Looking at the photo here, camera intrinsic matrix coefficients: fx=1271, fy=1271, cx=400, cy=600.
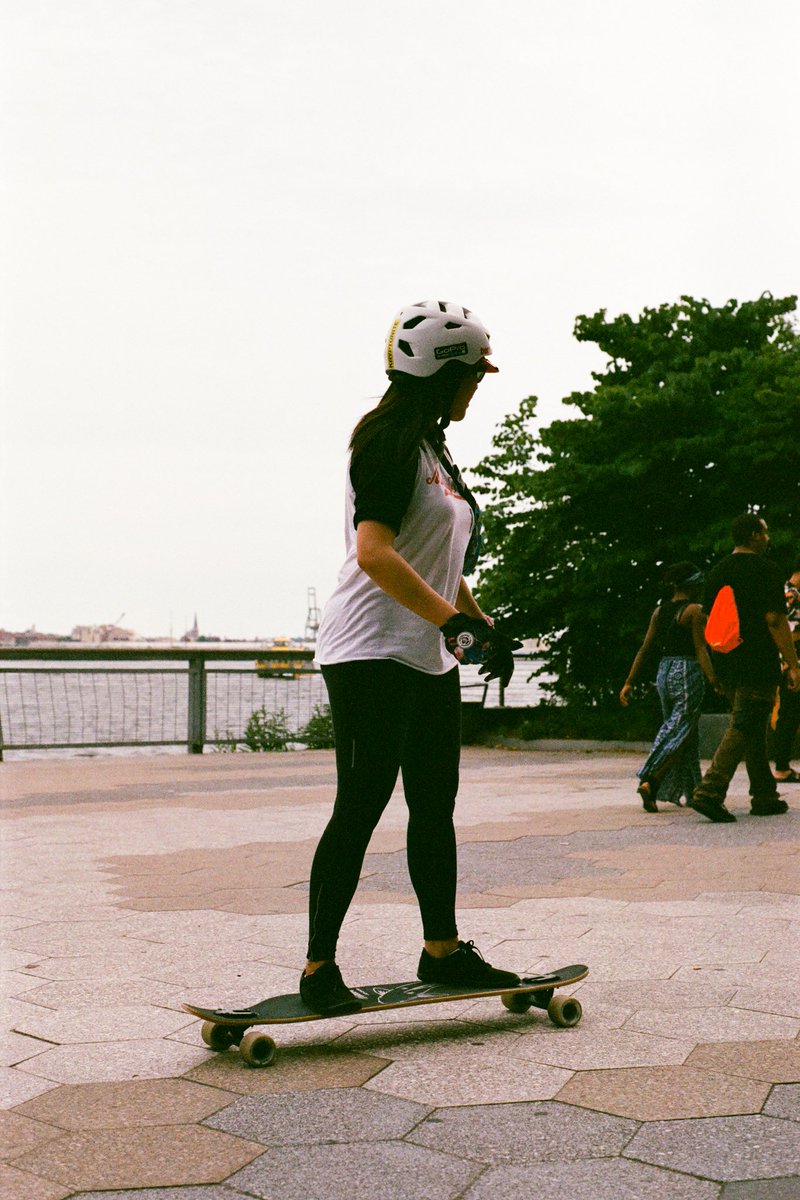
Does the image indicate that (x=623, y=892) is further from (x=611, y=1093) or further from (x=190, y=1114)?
(x=190, y=1114)

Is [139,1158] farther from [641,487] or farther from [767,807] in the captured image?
[641,487]

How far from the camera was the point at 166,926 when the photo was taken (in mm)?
4645

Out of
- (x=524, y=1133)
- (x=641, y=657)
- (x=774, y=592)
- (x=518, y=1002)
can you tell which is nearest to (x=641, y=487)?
(x=641, y=657)

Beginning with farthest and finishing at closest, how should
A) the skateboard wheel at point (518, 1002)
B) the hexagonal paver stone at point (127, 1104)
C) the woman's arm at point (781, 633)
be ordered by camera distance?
the woman's arm at point (781, 633), the skateboard wheel at point (518, 1002), the hexagonal paver stone at point (127, 1104)

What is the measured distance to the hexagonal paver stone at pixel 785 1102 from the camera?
8.76 feet

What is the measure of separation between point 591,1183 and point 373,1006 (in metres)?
0.94

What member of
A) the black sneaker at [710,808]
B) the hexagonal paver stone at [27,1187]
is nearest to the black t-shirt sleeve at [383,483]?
the hexagonal paver stone at [27,1187]

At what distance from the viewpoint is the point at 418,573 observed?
3.27 m

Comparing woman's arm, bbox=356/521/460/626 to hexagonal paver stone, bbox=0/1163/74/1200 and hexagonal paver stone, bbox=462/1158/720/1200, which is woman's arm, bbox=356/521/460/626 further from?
hexagonal paver stone, bbox=0/1163/74/1200

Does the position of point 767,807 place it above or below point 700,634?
below

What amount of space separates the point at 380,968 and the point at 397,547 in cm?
146

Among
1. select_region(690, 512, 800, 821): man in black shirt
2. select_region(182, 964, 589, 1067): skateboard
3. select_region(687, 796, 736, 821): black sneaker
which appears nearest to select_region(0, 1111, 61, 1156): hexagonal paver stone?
select_region(182, 964, 589, 1067): skateboard

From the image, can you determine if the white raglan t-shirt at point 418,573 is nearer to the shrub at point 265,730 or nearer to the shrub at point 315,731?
the shrub at point 265,730

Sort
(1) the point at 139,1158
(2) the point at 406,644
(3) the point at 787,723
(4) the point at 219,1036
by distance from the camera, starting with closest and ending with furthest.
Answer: (1) the point at 139,1158 < (4) the point at 219,1036 < (2) the point at 406,644 < (3) the point at 787,723
